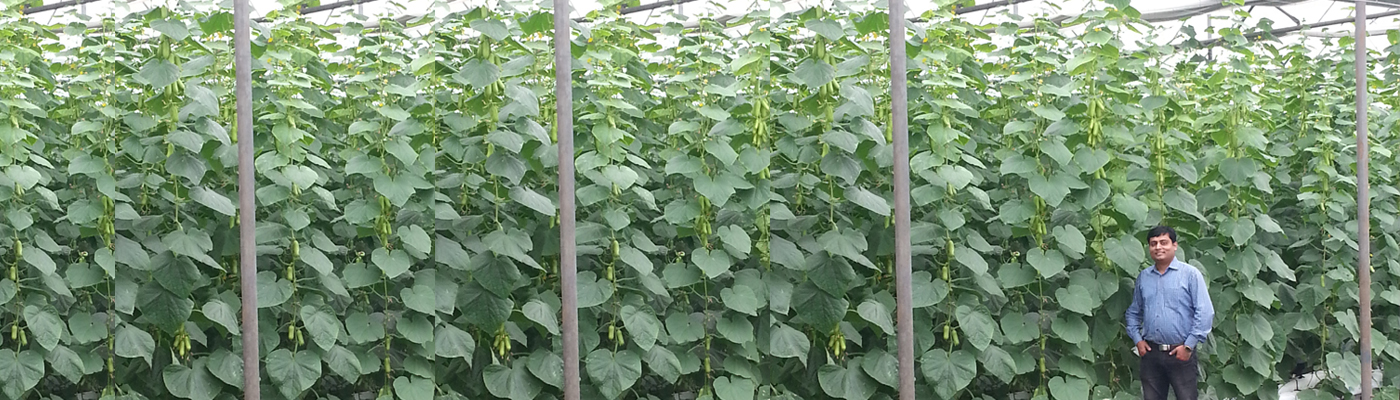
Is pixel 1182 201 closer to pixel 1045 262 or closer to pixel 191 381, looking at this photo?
pixel 1045 262

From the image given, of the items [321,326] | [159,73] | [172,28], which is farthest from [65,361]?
[172,28]

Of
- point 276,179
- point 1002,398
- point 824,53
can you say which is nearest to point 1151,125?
point 1002,398

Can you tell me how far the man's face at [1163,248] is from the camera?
13.8ft

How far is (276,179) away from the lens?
9.75 ft

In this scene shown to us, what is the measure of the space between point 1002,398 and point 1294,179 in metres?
2.02

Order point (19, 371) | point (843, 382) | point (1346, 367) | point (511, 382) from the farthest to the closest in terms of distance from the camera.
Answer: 1. point (1346, 367)
2. point (843, 382)
3. point (511, 382)
4. point (19, 371)

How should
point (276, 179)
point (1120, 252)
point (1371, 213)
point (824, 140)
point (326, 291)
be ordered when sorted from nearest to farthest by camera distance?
1. point (276, 179)
2. point (326, 291)
3. point (824, 140)
4. point (1120, 252)
5. point (1371, 213)

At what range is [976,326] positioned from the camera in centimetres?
394

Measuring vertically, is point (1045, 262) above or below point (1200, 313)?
above

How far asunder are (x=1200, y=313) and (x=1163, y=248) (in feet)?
0.96

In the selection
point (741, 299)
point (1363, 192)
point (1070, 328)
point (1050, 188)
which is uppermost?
point (1050, 188)

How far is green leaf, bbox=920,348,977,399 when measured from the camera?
3979 millimetres

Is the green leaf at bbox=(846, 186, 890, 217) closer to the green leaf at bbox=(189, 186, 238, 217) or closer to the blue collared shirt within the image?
the blue collared shirt

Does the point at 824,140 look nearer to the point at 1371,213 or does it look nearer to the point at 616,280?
the point at 616,280
